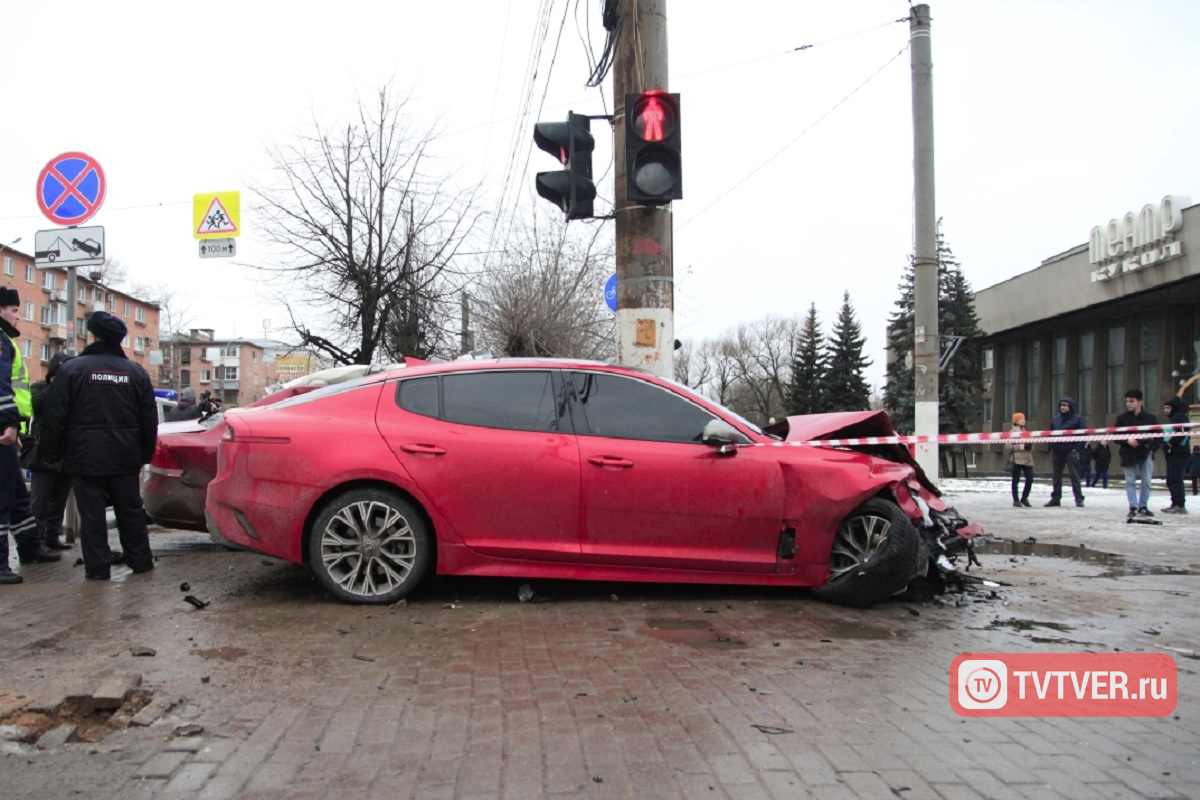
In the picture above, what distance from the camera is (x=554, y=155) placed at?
769cm

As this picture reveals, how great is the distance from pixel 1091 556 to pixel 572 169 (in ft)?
19.4

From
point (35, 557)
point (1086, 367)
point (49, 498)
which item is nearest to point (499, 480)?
point (35, 557)

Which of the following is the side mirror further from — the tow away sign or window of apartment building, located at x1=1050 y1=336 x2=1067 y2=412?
window of apartment building, located at x1=1050 y1=336 x2=1067 y2=412

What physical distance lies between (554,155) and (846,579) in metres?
4.42

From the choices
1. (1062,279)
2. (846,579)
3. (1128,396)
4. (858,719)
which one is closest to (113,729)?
(858,719)

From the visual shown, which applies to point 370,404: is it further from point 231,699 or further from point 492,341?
point 492,341

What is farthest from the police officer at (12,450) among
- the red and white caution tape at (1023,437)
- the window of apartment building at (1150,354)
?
the window of apartment building at (1150,354)

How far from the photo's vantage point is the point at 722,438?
5.43 metres

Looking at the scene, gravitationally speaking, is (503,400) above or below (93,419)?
above

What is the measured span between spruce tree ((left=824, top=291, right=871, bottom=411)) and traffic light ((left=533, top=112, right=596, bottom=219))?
150 ft

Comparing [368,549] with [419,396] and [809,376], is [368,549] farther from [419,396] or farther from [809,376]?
[809,376]

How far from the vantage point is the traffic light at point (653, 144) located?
6.95 m

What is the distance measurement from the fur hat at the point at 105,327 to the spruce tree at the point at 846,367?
4783 centimetres

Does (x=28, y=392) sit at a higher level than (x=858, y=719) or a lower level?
higher
